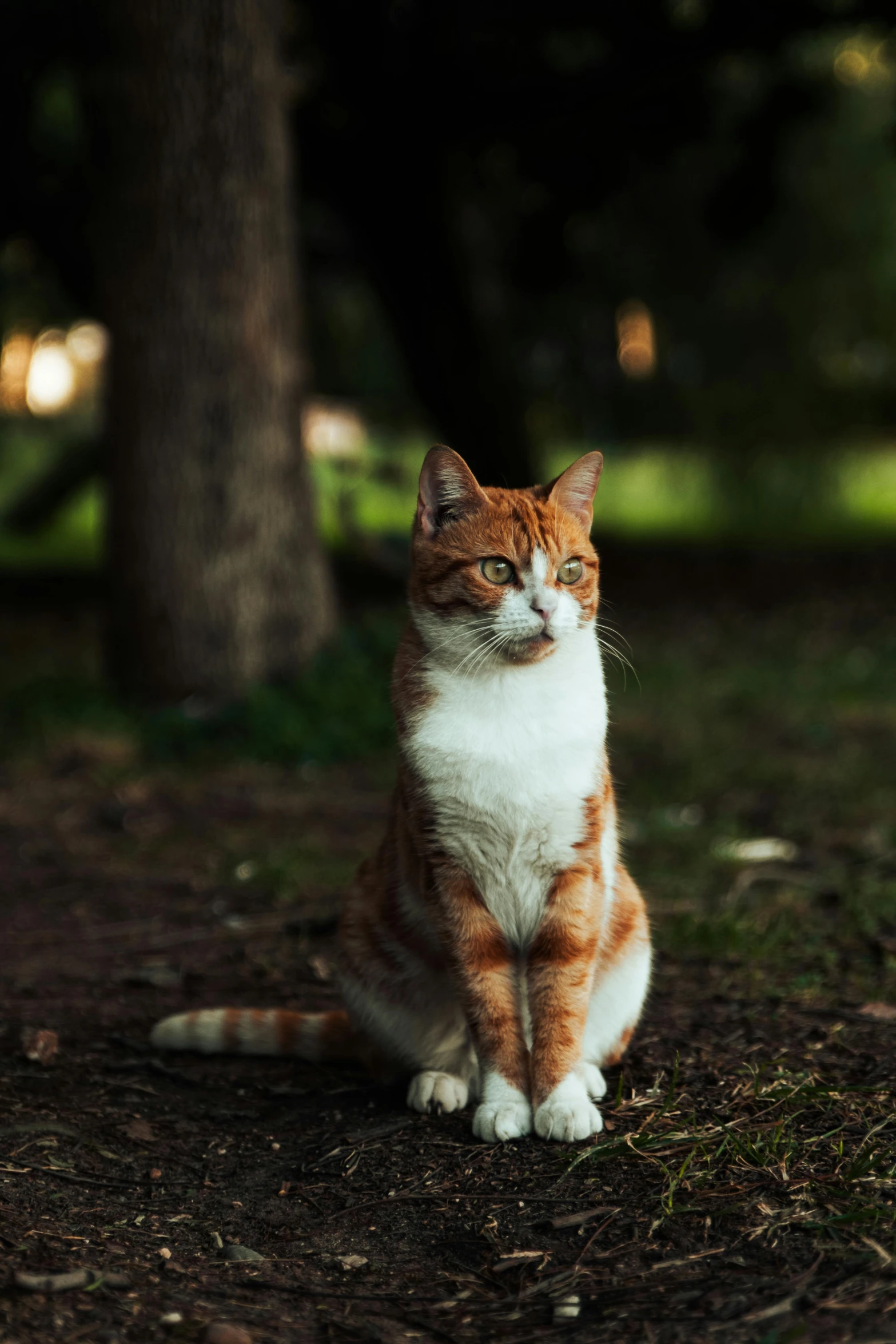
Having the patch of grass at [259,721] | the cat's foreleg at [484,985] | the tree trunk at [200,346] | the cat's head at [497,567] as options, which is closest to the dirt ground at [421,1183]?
the cat's foreleg at [484,985]

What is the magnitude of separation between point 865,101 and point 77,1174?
1627 cm

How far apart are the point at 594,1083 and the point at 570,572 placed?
3.50ft

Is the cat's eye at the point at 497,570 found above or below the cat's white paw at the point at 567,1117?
above

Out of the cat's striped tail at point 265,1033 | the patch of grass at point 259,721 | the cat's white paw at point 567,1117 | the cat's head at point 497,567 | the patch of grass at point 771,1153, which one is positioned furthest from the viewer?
the patch of grass at point 259,721

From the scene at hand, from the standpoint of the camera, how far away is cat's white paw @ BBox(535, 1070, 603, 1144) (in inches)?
97.0

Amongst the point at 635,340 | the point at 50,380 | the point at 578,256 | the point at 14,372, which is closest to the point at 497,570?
the point at 578,256

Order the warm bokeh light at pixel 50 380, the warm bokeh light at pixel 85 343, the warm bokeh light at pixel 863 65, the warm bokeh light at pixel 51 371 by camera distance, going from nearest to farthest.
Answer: the warm bokeh light at pixel 863 65
the warm bokeh light at pixel 85 343
the warm bokeh light at pixel 51 371
the warm bokeh light at pixel 50 380

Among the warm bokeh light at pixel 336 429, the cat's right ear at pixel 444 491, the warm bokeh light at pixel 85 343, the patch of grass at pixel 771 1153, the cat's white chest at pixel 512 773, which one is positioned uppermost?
the warm bokeh light at pixel 85 343

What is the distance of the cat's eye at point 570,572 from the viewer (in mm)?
2664

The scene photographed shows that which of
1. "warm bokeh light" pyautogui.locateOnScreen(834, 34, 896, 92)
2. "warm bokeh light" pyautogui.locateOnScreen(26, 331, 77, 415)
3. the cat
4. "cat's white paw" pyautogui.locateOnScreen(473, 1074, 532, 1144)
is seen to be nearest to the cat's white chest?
the cat

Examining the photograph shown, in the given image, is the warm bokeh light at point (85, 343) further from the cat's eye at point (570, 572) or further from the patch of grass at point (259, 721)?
the cat's eye at point (570, 572)

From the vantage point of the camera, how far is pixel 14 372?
18578mm

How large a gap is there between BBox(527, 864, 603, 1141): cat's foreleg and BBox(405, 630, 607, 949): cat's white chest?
0.04m

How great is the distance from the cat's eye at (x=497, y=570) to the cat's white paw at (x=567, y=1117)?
1007mm
